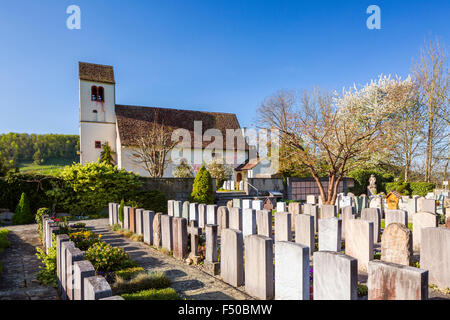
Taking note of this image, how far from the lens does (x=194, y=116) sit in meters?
34.0

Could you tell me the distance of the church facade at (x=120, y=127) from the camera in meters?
28.3

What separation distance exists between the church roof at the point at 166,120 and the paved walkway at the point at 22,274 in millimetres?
20190

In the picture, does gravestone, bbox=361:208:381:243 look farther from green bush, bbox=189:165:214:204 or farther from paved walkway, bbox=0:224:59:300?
green bush, bbox=189:165:214:204

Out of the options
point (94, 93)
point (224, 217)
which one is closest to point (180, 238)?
point (224, 217)

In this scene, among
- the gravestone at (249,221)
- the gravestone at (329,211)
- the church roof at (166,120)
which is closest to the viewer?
the gravestone at (249,221)

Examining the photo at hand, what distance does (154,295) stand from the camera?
402 centimetres

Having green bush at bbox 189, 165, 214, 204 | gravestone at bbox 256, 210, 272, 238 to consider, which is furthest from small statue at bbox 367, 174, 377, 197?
gravestone at bbox 256, 210, 272, 238

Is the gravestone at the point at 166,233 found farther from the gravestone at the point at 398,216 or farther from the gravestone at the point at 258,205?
the gravestone at the point at 398,216

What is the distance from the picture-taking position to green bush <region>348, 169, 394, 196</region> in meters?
24.2

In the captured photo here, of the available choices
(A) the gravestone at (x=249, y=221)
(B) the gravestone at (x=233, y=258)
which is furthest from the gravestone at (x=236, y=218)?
(B) the gravestone at (x=233, y=258)

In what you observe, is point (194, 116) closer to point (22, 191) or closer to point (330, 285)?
point (22, 191)

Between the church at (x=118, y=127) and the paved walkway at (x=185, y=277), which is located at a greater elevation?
the church at (x=118, y=127)

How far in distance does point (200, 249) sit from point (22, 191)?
11632mm
